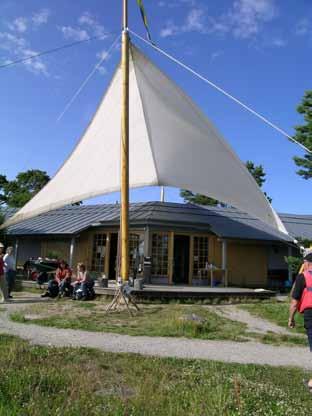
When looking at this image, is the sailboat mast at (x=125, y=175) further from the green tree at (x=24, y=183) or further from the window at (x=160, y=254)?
the green tree at (x=24, y=183)

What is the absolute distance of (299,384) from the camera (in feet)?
16.9

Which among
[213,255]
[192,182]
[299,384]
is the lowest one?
[299,384]

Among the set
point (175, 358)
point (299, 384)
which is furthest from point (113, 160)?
point (299, 384)

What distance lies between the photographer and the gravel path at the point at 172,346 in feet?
21.2

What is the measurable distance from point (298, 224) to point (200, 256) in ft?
23.6

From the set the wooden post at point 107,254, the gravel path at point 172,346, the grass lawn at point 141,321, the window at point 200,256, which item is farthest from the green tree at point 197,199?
the gravel path at point 172,346

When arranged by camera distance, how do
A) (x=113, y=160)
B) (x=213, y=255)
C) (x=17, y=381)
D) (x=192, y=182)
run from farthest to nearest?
(x=213, y=255), (x=113, y=160), (x=192, y=182), (x=17, y=381)

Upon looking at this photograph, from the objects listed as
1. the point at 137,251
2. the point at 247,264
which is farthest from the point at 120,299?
the point at 247,264

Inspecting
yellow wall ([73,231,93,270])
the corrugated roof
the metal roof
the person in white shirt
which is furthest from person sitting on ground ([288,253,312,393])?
the corrugated roof

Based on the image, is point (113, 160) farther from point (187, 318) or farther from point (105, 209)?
point (105, 209)

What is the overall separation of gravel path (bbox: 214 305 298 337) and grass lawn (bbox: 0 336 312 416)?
136 inches

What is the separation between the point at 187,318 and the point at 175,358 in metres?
3.19

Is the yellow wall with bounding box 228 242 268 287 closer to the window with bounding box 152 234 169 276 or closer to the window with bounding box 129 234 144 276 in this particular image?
the window with bounding box 152 234 169 276

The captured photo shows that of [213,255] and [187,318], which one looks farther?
[213,255]
